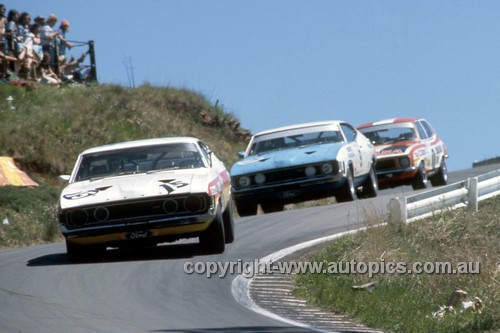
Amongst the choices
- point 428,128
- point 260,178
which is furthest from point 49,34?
point 428,128

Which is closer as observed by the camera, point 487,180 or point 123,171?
point 123,171

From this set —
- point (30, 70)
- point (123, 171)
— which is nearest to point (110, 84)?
point (30, 70)

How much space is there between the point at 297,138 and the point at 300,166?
1221 millimetres

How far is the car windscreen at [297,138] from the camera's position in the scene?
20828mm

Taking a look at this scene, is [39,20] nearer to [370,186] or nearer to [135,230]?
[370,186]

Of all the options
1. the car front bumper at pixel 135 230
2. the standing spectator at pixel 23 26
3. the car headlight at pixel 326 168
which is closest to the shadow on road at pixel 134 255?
the car front bumper at pixel 135 230

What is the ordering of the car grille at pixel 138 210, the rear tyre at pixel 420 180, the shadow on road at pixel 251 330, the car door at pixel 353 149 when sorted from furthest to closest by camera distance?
the rear tyre at pixel 420 180
the car door at pixel 353 149
the car grille at pixel 138 210
the shadow on road at pixel 251 330

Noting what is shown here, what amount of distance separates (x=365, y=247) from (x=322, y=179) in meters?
6.22

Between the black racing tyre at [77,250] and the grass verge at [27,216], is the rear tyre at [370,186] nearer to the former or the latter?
the grass verge at [27,216]

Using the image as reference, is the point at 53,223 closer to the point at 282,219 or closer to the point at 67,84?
the point at 282,219

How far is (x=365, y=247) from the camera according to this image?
13461 mm

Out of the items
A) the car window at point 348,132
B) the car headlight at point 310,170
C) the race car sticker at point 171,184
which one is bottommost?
the car headlight at point 310,170

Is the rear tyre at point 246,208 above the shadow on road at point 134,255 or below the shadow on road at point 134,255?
below

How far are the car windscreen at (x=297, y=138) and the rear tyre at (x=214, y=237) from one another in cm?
726
